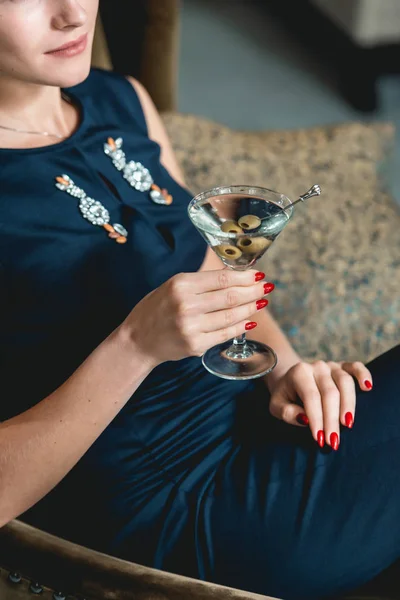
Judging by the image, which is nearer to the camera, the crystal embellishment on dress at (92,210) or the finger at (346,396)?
the finger at (346,396)

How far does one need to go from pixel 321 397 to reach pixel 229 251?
0.74 ft

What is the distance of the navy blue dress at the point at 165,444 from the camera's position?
1.00 meters

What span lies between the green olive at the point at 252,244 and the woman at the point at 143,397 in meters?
0.05

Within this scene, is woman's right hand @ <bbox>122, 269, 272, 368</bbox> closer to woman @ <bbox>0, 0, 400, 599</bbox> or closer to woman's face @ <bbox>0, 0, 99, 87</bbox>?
woman @ <bbox>0, 0, 400, 599</bbox>

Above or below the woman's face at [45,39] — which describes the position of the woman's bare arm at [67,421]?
below

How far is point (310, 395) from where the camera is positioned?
3.39ft

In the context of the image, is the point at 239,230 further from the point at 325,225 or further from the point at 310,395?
the point at 325,225

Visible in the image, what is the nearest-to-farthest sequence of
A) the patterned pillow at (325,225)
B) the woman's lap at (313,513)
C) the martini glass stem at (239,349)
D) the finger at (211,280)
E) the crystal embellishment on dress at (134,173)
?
1. the finger at (211,280)
2. the woman's lap at (313,513)
3. the martini glass stem at (239,349)
4. the crystal embellishment on dress at (134,173)
5. the patterned pillow at (325,225)

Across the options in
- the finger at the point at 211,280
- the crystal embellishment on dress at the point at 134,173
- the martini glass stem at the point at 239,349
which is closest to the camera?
the finger at the point at 211,280

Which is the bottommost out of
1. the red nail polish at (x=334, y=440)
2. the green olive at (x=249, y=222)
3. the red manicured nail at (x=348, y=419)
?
the red nail polish at (x=334, y=440)

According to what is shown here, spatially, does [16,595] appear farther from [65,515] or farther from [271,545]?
[271,545]

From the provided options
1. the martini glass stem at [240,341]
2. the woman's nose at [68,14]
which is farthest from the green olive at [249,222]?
the woman's nose at [68,14]

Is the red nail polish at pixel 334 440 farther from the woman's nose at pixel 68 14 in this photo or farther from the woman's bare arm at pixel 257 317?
the woman's nose at pixel 68 14

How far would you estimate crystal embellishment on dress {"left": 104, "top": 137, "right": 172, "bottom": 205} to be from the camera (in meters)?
1.26
